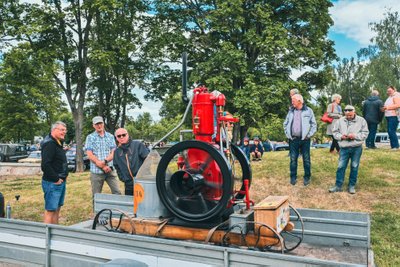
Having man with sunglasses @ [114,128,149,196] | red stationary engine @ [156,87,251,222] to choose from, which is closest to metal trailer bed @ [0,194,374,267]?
red stationary engine @ [156,87,251,222]

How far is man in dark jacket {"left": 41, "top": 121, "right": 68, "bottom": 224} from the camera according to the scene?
17.5 feet

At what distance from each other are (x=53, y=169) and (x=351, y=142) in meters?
5.05

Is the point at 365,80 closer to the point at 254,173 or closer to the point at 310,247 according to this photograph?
the point at 254,173

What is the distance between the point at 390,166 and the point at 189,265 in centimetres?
721

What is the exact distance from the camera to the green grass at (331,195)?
563 cm

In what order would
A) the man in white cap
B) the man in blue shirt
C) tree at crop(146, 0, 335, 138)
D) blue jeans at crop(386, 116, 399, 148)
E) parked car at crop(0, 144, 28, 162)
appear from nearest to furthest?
1. the man in white cap
2. the man in blue shirt
3. blue jeans at crop(386, 116, 399, 148)
4. tree at crop(146, 0, 335, 138)
5. parked car at crop(0, 144, 28, 162)

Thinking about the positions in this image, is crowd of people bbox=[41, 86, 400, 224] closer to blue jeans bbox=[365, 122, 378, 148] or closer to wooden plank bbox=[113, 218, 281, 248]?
wooden plank bbox=[113, 218, 281, 248]

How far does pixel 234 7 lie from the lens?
17828mm

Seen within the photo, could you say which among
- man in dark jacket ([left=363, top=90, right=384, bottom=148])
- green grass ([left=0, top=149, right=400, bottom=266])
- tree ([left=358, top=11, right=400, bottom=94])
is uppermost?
tree ([left=358, top=11, right=400, bottom=94])

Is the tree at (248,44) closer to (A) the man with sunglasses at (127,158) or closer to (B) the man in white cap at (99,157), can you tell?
(B) the man in white cap at (99,157)

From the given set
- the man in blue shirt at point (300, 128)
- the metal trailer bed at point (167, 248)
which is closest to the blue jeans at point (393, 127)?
the man in blue shirt at point (300, 128)

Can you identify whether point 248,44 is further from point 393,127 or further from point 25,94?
point 25,94

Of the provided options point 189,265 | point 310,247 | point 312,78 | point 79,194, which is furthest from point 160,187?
point 312,78

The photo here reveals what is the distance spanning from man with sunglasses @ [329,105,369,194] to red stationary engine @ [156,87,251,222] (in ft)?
12.4
